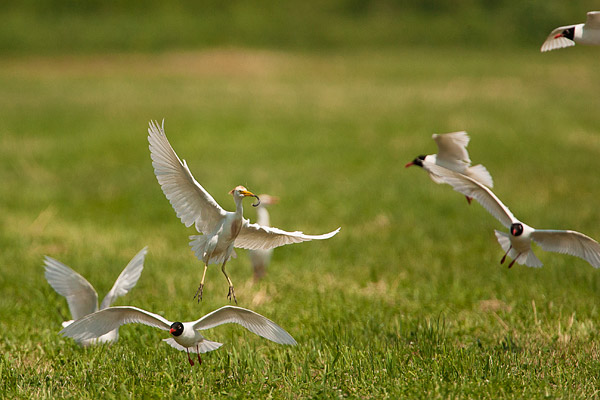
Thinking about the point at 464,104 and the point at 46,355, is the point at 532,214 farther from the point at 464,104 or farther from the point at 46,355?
the point at 464,104

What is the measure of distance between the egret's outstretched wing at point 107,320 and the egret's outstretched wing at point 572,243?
2.08 m

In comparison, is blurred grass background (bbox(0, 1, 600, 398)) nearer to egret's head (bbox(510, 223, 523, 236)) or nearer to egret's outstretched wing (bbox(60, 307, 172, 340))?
egret's outstretched wing (bbox(60, 307, 172, 340))

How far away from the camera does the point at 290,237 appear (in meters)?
3.50

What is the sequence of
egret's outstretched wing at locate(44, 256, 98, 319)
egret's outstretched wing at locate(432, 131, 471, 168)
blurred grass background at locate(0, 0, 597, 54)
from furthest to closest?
blurred grass background at locate(0, 0, 597, 54) < egret's outstretched wing at locate(44, 256, 98, 319) < egret's outstretched wing at locate(432, 131, 471, 168)

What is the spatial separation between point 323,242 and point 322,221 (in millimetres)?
1135

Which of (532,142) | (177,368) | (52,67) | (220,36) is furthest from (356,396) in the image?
(220,36)

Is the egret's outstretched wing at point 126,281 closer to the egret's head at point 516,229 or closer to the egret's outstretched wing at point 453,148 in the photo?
the egret's outstretched wing at point 453,148

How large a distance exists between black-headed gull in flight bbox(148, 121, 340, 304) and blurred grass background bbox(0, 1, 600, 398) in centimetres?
117

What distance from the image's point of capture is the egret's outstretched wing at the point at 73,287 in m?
5.16

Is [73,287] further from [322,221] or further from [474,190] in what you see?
[322,221]

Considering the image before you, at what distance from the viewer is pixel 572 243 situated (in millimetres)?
4051

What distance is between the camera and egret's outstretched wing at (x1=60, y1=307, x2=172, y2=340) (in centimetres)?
390

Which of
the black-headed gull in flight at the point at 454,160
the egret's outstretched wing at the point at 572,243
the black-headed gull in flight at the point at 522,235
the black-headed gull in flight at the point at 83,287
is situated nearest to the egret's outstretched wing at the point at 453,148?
the black-headed gull in flight at the point at 454,160

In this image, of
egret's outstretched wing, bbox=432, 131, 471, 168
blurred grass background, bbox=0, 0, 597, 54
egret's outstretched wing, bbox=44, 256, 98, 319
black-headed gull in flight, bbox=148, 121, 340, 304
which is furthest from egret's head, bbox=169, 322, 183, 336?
blurred grass background, bbox=0, 0, 597, 54
